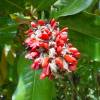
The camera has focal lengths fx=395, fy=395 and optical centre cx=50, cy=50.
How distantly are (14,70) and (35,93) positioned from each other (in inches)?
21.6

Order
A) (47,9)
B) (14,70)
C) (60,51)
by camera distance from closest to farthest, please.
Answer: (60,51) < (47,9) < (14,70)

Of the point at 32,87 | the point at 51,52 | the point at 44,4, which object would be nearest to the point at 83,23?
the point at 44,4

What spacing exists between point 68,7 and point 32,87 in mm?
382

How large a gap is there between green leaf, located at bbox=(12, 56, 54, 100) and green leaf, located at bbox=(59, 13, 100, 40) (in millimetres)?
262

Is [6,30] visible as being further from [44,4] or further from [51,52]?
[51,52]

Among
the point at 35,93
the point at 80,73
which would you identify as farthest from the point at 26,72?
the point at 80,73

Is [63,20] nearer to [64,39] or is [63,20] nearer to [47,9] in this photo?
[47,9]

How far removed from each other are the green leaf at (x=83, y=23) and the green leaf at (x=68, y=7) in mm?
51

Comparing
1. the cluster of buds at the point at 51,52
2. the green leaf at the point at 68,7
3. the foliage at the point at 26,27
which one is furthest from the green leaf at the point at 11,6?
the cluster of buds at the point at 51,52

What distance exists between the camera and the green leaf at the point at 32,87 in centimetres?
168

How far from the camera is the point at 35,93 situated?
169cm

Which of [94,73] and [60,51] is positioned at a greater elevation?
[60,51]

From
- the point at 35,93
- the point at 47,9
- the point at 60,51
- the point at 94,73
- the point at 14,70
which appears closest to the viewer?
the point at 60,51

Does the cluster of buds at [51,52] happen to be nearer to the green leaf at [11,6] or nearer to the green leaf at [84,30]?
the green leaf at [84,30]
